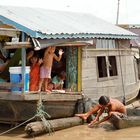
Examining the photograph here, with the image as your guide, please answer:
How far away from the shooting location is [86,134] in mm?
9617

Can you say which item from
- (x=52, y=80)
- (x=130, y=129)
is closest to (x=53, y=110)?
(x=52, y=80)

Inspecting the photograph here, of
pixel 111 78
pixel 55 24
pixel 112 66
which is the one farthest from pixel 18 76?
pixel 112 66

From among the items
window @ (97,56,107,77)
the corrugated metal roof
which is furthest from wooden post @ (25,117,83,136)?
window @ (97,56,107,77)

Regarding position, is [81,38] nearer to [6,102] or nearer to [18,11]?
[18,11]

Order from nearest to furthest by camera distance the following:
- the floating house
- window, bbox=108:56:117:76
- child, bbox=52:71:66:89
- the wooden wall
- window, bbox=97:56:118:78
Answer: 1. the floating house
2. child, bbox=52:71:66:89
3. the wooden wall
4. window, bbox=97:56:118:78
5. window, bbox=108:56:117:76

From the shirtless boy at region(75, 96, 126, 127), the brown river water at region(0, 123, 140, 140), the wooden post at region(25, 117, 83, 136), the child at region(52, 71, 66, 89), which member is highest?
the child at region(52, 71, 66, 89)

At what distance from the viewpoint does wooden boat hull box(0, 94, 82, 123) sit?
9398 millimetres

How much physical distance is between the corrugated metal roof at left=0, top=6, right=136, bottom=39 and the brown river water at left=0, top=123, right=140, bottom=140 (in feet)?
7.74

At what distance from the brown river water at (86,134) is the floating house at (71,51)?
52 centimetres

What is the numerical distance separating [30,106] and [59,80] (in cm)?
157

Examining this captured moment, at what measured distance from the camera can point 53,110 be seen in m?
10.2

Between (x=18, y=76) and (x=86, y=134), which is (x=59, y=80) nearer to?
(x=18, y=76)

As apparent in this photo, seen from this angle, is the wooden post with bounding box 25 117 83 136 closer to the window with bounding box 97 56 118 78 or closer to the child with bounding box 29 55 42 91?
the child with bounding box 29 55 42 91

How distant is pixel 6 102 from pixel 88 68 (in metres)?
3.05
